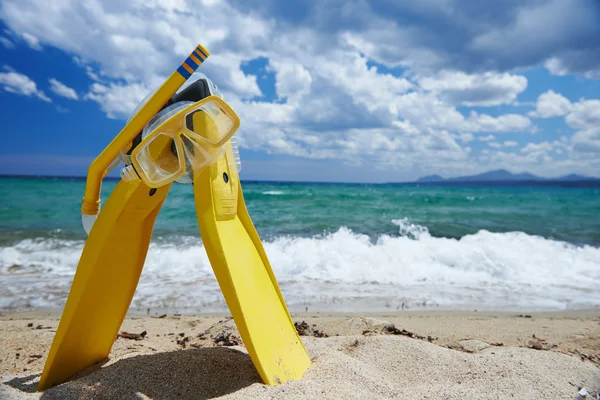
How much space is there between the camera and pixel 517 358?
265 centimetres

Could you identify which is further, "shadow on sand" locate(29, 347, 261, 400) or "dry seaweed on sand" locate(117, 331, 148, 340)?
"dry seaweed on sand" locate(117, 331, 148, 340)

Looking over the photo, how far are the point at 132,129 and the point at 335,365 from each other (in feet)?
5.58

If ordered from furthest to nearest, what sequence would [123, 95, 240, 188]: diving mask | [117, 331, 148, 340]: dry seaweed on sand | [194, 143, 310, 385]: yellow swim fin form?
[117, 331, 148, 340]: dry seaweed on sand → [194, 143, 310, 385]: yellow swim fin → [123, 95, 240, 188]: diving mask

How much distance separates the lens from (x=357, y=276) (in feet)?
21.1

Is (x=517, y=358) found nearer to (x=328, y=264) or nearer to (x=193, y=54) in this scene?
(x=193, y=54)

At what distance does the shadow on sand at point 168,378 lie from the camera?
208 cm

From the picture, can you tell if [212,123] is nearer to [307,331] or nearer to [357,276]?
[307,331]

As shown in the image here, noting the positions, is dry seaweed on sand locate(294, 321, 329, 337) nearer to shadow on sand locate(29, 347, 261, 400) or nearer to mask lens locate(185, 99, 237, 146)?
shadow on sand locate(29, 347, 261, 400)

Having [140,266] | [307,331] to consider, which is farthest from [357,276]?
[140,266]

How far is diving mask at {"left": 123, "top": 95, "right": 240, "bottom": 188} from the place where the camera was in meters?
1.89

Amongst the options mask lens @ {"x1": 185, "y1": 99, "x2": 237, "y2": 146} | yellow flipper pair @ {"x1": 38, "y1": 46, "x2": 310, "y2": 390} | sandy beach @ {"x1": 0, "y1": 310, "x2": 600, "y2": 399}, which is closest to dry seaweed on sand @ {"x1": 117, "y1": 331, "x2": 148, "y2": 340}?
sandy beach @ {"x1": 0, "y1": 310, "x2": 600, "y2": 399}

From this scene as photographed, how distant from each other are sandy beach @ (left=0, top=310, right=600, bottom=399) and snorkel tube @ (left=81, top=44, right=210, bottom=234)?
3.10ft

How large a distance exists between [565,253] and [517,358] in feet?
25.4

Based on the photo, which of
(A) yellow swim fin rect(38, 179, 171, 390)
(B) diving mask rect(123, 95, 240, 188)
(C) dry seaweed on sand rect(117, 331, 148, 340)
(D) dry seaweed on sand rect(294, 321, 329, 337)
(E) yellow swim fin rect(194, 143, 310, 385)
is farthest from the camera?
(D) dry seaweed on sand rect(294, 321, 329, 337)
